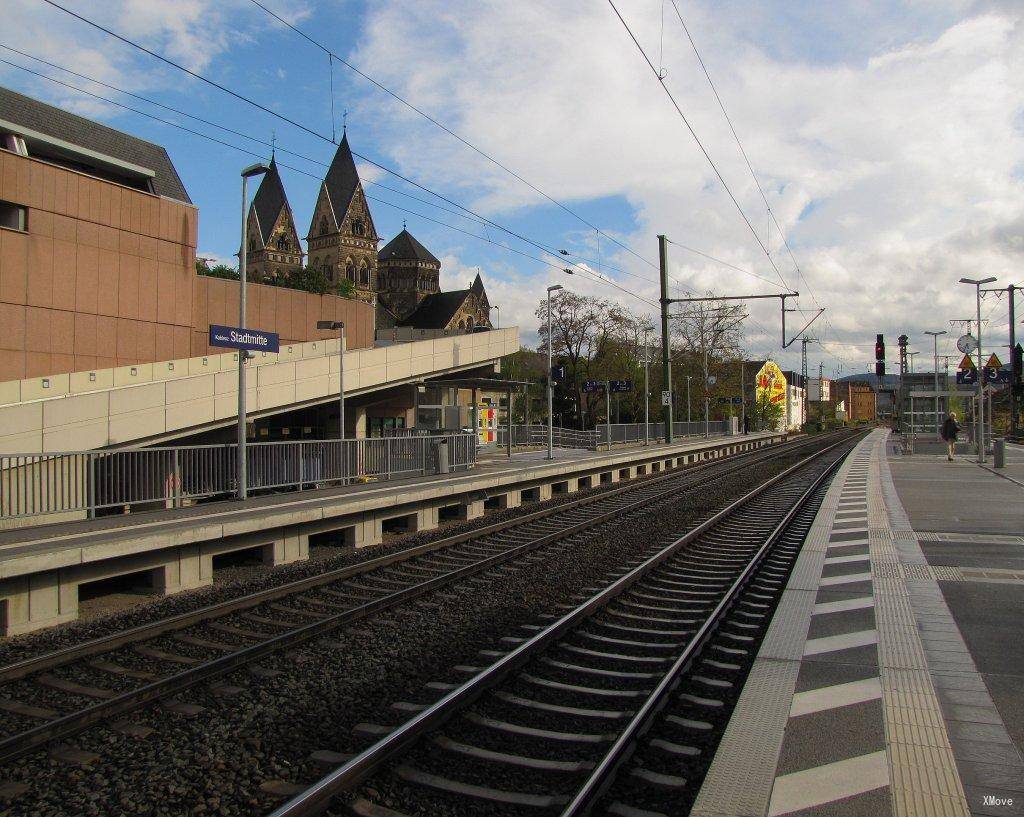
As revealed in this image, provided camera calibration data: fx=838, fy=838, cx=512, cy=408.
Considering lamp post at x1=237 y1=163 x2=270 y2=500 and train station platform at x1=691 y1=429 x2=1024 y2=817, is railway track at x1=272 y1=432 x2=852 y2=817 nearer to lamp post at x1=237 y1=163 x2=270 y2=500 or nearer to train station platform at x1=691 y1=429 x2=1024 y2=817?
train station platform at x1=691 y1=429 x2=1024 y2=817

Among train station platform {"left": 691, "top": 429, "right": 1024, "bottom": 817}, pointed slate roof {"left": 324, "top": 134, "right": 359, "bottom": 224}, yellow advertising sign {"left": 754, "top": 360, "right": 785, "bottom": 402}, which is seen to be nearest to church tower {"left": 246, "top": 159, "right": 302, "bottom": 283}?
pointed slate roof {"left": 324, "top": 134, "right": 359, "bottom": 224}

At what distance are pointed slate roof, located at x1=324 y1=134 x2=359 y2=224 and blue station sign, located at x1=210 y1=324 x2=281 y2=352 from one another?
3709 inches

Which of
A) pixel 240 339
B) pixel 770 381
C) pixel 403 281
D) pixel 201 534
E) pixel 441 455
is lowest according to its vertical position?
pixel 201 534

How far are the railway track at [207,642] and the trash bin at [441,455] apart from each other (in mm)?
6525

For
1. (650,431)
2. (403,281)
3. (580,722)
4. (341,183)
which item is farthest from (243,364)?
(403,281)

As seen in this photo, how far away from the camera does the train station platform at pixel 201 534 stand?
8.20m

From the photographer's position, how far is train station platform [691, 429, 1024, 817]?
4.08 m

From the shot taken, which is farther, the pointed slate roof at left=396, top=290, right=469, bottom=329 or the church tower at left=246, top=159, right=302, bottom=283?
the pointed slate roof at left=396, top=290, right=469, bottom=329

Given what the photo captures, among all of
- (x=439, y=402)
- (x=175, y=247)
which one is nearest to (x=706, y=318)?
(x=439, y=402)

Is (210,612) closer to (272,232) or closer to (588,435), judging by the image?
(588,435)

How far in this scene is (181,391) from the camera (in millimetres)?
20969

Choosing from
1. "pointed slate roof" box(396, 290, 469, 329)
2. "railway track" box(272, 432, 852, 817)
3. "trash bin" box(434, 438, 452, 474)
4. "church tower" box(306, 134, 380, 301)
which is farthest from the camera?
"pointed slate roof" box(396, 290, 469, 329)

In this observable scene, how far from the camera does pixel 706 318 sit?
5931 centimetres

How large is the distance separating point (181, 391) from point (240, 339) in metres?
7.96
